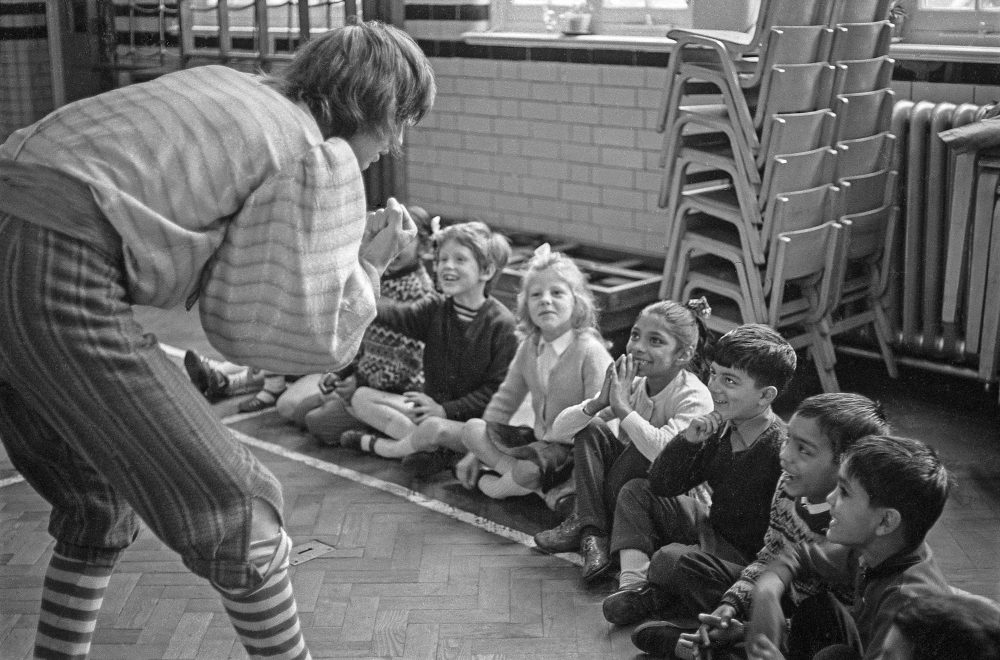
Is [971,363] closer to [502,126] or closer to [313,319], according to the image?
[502,126]

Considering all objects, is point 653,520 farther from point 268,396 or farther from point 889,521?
point 268,396

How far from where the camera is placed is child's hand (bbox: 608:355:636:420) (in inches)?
132

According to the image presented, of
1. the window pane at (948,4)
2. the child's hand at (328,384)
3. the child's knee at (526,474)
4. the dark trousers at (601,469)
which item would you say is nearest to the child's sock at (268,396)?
the child's hand at (328,384)

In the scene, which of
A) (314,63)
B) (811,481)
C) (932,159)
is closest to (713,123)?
(932,159)

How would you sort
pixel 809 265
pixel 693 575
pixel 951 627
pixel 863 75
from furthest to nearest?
pixel 863 75, pixel 809 265, pixel 693 575, pixel 951 627

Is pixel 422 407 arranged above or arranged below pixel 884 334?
below

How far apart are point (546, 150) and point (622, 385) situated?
3.13 metres

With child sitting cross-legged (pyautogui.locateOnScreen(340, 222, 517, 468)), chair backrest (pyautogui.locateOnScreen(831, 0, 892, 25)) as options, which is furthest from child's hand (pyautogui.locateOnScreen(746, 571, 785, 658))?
chair backrest (pyautogui.locateOnScreen(831, 0, 892, 25))

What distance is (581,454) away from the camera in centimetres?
354

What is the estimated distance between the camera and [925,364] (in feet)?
16.5

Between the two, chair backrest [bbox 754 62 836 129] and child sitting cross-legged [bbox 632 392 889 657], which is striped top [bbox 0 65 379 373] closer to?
child sitting cross-legged [bbox 632 392 889 657]

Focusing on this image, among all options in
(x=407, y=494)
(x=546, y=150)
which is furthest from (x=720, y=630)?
(x=546, y=150)

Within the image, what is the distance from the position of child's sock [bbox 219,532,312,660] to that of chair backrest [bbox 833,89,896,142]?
3.18 m

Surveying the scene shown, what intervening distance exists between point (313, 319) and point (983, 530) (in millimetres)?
2427
